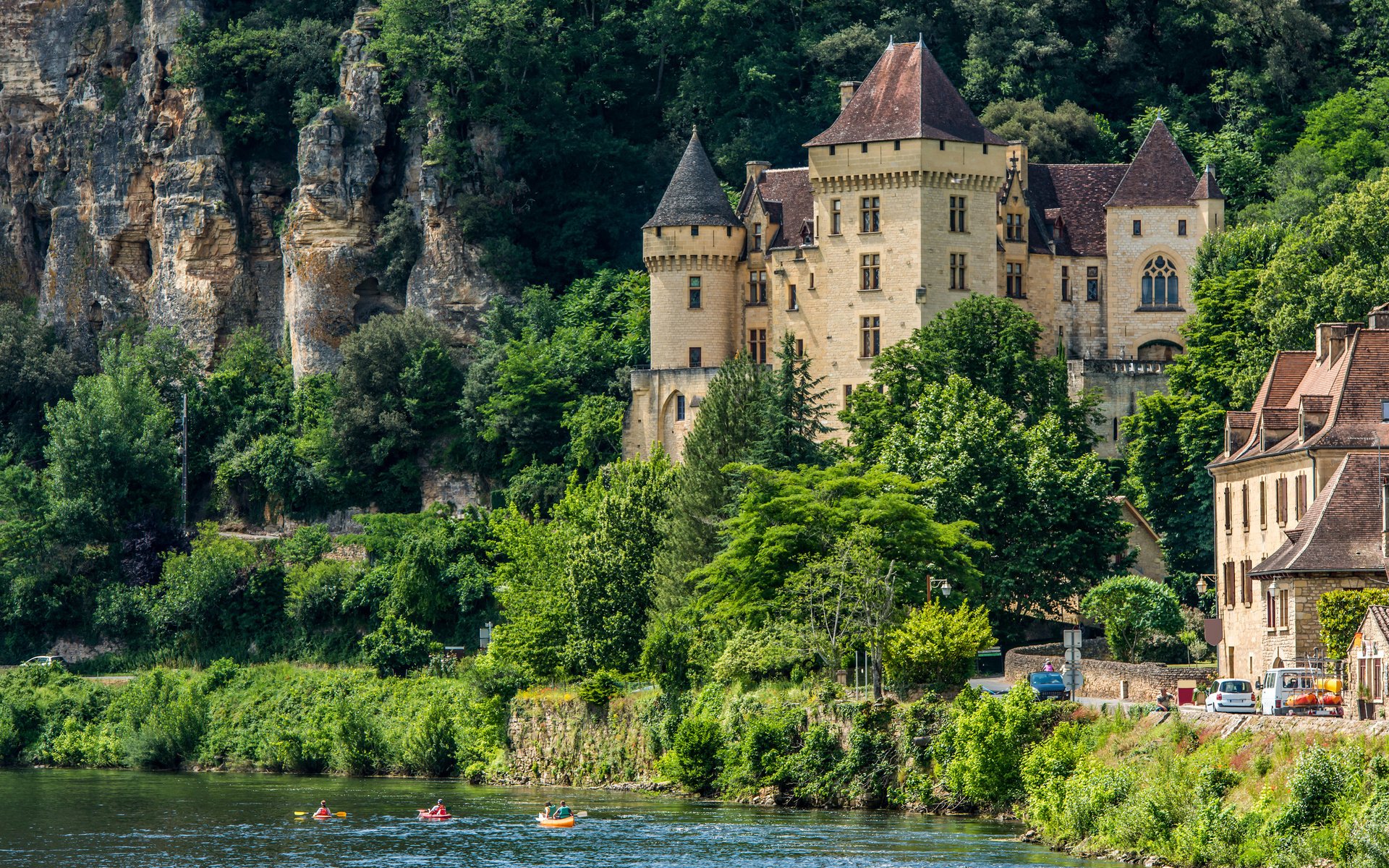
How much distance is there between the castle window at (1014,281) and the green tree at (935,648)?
3301 cm

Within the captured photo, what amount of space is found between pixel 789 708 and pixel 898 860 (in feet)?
42.8

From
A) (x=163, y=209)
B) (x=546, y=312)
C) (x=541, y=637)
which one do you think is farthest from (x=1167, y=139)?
(x=163, y=209)

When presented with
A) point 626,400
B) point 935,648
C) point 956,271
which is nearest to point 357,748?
point 626,400

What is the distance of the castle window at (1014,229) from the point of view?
95.9 meters

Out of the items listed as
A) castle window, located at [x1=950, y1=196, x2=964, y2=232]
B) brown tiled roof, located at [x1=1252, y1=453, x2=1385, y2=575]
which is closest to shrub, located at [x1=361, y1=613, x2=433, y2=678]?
castle window, located at [x1=950, y1=196, x2=964, y2=232]

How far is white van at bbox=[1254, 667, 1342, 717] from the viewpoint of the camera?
53375 mm

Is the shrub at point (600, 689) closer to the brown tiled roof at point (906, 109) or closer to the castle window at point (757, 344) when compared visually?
the castle window at point (757, 344)

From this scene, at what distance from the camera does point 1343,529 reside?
200 feet

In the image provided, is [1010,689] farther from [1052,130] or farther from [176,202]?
[176,202]

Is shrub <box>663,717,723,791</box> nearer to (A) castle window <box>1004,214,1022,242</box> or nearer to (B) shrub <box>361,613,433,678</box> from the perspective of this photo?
(B) shrub <box>361,613,433,678</box>

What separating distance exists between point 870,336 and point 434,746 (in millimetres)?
23762

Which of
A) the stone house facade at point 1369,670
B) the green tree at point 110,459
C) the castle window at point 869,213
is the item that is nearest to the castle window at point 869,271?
the castle window at point 869,213

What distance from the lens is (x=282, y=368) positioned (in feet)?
363

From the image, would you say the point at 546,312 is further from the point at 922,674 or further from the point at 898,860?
the point at 898,860
